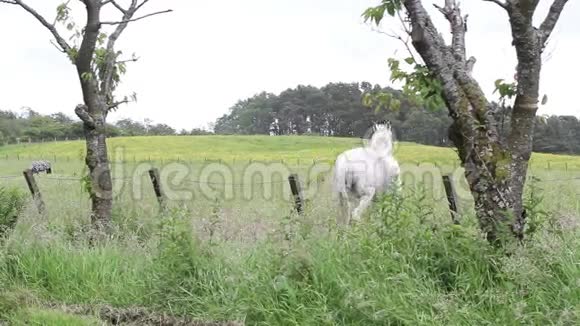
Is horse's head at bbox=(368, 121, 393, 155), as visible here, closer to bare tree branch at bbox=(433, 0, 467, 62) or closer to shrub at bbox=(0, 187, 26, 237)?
bare tree branch at bbox=(433, 0, 467, 62)

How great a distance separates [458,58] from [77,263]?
4671mm

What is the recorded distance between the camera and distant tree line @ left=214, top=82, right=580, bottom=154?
1116 inches

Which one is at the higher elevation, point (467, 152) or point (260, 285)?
point (467, 152)

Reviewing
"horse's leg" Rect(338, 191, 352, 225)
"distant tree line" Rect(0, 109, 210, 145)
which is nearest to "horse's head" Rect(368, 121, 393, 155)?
"horse's leg" Rect(338, 191, 352, 225)

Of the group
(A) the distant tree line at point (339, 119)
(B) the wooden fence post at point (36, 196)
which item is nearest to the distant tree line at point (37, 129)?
(A) the distant tree line at point (339, 119)

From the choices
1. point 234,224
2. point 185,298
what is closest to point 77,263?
point 185,298

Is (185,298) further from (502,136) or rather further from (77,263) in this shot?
(502,136)

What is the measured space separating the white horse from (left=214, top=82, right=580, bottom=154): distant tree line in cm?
405

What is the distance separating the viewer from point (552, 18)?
523 cm

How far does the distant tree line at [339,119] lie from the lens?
28.3 m

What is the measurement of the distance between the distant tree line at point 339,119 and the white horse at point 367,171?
13.3 ft

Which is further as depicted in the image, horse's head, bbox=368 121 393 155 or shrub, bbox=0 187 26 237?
horse's head, bbox=368 121 393 155

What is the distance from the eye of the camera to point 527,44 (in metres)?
5.00

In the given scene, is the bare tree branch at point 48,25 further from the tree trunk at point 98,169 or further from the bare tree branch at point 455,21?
the bare tree branch at point 455,21
